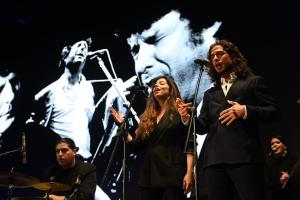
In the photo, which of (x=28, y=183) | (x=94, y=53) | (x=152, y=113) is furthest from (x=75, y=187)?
(x=94, y=53)

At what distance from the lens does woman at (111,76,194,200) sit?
2895 mm

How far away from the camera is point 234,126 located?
2381 millimetres

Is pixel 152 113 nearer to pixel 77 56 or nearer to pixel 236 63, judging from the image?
pixel 236 63

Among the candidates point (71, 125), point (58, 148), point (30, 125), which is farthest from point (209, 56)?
point (30, 125)

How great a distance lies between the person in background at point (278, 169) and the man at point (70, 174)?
181cm

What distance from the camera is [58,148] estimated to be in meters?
4.46

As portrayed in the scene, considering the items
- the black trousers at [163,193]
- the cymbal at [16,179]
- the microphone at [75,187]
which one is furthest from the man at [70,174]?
the black trousers at [163,193]

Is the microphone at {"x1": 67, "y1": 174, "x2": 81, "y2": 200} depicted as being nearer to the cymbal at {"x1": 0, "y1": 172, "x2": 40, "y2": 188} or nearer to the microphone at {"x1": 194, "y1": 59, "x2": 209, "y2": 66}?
the cymbal at {"x1": 0, "y1": 172, "x2": 40, "y2": 188}

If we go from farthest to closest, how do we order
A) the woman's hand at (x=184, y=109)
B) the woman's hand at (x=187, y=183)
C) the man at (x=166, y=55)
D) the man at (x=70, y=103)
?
the man at (x=70, y=103) < the man at (x=166, y=55) < the woman's hand at (x=187, y=183) < the woman's hand at (x=184, y=109)

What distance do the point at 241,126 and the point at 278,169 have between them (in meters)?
2.45

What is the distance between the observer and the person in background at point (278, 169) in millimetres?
4418

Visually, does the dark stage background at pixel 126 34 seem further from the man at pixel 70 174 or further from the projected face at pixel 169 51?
the man at pixel 70 174

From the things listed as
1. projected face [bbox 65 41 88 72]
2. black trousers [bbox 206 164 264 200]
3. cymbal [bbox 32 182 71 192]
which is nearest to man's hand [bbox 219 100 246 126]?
black trousers [bbox 206 164 264 200]

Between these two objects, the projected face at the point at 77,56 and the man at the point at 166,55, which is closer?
the man at the point at 166,55
